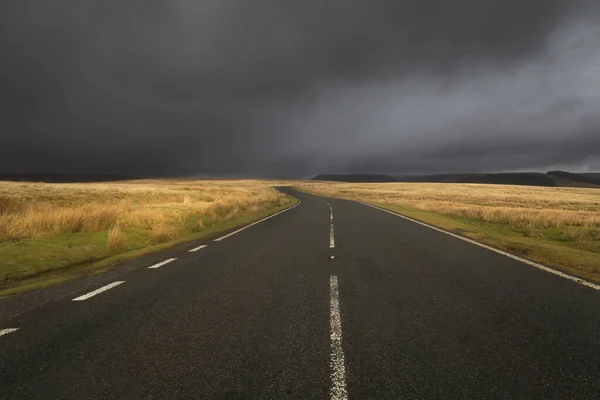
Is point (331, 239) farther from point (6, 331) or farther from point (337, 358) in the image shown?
point (6, 331)

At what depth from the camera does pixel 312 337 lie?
3.90 m

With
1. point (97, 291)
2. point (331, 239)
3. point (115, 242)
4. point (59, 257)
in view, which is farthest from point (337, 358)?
point (115, 242)

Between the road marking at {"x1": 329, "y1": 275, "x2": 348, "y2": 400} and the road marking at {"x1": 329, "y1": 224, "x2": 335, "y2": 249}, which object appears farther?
the road marking at {"x1": 329, "y1": 224, "x2": 335, "y2": 249}

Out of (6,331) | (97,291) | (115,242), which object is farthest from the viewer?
(115,242)

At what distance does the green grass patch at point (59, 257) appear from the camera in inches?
279

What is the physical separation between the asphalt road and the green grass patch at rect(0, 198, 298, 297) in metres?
1.65

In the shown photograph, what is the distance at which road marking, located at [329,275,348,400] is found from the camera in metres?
2.82

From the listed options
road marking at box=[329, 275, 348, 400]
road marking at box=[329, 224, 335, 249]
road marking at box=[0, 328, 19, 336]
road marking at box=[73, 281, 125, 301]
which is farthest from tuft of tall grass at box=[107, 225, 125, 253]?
road marking at box=[329, 275, 348, 400]

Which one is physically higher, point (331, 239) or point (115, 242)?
point (115, 242)

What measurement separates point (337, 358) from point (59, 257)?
29.7ft

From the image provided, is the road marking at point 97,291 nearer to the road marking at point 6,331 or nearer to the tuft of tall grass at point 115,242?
the road marking at point 6,331

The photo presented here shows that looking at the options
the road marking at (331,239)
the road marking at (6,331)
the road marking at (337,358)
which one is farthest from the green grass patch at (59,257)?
the road marking at (337,358)

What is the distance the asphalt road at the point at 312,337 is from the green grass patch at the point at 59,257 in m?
1.65

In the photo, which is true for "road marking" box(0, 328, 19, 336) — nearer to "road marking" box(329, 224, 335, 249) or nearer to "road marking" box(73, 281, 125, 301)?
"road marking" box(73, 281, 125, 301)
